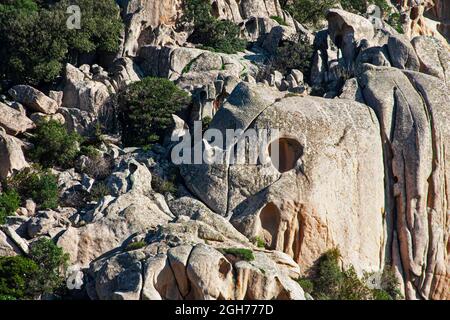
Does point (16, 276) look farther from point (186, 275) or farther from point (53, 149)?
point (53, 149)

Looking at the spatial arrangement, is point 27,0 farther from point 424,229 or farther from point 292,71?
point 424,229

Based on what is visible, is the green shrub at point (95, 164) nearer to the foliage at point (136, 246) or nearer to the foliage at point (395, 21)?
the foliage at point (136, 246)

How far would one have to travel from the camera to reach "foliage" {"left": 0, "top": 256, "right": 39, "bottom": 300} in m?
58.2

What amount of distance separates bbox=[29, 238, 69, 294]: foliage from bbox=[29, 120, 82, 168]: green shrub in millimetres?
9025

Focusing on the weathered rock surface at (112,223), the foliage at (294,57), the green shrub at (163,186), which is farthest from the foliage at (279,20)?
the weathered rock surface at (112,223)

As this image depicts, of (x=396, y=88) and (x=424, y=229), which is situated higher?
(x=396, y=88)

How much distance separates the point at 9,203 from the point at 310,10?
33.4 metres

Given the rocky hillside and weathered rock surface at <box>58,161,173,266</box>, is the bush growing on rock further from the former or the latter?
weathered rock surface at <box>58,161,173,266</box>

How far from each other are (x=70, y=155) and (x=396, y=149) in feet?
49.3

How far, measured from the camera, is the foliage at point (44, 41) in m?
76.8

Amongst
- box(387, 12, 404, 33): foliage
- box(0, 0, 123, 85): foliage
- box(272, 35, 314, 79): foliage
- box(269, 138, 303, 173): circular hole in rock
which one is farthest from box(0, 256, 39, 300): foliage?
box(387, 12, 404, 33): foliage

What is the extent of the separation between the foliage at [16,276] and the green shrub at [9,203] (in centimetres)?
472
